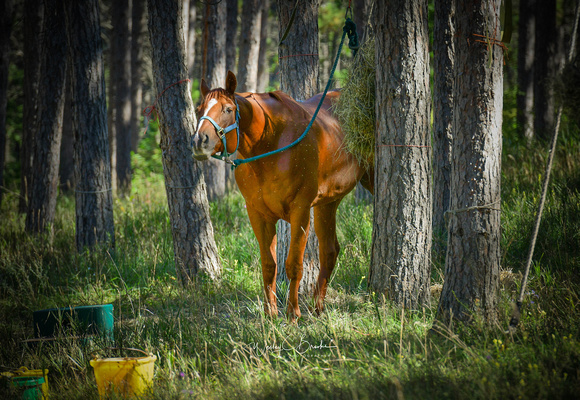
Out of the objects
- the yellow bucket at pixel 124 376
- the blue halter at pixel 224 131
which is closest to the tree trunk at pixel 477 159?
the blue halter at pixel 224 131

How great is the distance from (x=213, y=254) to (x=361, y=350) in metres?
3.25

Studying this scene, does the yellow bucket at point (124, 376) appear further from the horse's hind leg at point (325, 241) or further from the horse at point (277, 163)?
the horse's hind leg at point (325, 241)

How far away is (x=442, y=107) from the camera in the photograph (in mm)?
6137

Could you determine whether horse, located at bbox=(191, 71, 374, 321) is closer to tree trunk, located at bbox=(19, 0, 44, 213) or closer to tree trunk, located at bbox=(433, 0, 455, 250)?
tree trunk, located at bbox=(433, 0, 455, 250)

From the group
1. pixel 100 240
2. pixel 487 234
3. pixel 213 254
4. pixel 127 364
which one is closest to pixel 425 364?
pixel 487 234

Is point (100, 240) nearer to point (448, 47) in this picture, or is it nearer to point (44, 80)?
point (44, 80)

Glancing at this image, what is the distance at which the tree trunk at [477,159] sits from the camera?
371 centimetres

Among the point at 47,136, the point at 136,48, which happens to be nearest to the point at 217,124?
the point at 47,136

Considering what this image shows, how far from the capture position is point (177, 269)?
629 cm

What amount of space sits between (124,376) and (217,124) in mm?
1912

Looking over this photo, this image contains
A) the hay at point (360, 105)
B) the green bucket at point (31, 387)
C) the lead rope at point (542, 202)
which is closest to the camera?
the lead rope at point (542, 202)

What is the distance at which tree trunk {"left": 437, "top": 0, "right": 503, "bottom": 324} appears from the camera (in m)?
3.71

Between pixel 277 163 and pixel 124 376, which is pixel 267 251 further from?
pixel 124 376

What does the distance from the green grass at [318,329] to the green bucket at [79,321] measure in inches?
6.1
